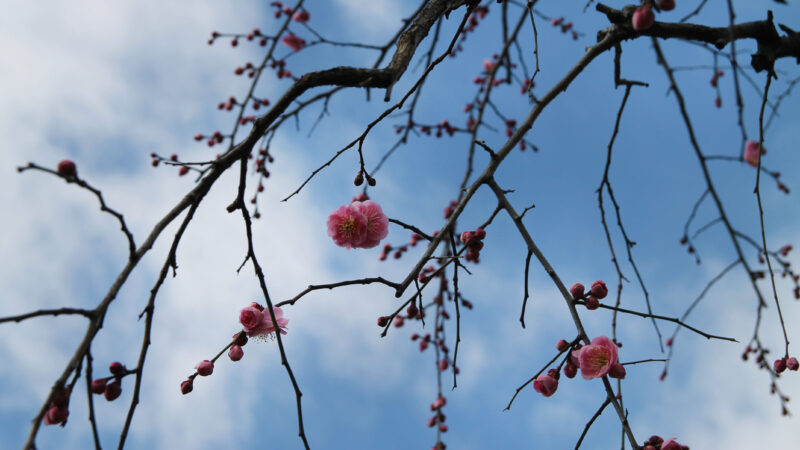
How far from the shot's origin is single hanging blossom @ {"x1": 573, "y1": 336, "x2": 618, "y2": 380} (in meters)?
1.28

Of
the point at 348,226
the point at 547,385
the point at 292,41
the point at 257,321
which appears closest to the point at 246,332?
the point at 257,321

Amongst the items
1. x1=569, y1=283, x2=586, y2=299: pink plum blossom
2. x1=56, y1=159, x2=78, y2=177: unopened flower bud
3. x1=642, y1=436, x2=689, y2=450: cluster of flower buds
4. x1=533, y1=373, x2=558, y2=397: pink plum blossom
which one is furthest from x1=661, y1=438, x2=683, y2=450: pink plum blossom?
x1=56, y1=159, x2=78, y2=177: unopened flower bud

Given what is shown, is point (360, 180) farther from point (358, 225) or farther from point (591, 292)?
point (591, 292)

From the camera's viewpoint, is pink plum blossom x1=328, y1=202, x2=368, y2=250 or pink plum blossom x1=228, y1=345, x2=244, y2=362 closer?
pink plum blossom x1=228, y1=345, x2=244, y2=362

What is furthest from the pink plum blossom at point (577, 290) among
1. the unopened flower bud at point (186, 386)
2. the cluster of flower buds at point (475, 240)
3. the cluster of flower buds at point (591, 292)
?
the unopened flower bud at point (186, 386)

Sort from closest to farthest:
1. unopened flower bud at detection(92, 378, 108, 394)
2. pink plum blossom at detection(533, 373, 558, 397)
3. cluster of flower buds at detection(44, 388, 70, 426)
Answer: cluster of flower buds at detection(44, 388, 70, 426)
unopened flower bud at detection(92, 378, 108, 394)
pink plum blossom at detection(533, 373, 558, 397)

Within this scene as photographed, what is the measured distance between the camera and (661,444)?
1.31 meters

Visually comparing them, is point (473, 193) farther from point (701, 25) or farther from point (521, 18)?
point (521, 18)

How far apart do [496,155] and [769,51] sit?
1073 mm

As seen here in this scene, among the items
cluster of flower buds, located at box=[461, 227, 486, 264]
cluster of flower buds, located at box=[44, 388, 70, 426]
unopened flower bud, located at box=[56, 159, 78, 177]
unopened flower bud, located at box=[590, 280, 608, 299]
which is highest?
cluster of flower buds, located at box=[461, 227, 486, 264]

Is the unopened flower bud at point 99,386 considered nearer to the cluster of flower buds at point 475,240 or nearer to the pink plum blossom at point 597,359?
the cluster of flower buds at point 475,240

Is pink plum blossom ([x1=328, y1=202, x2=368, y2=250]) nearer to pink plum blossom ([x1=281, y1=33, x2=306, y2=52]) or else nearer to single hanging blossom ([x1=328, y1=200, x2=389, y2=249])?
single hanging blossom ([x1=328, y1=200, x2=389, y2=249])

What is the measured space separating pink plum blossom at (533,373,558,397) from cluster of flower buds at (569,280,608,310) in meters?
0.21

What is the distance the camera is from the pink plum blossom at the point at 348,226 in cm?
173
